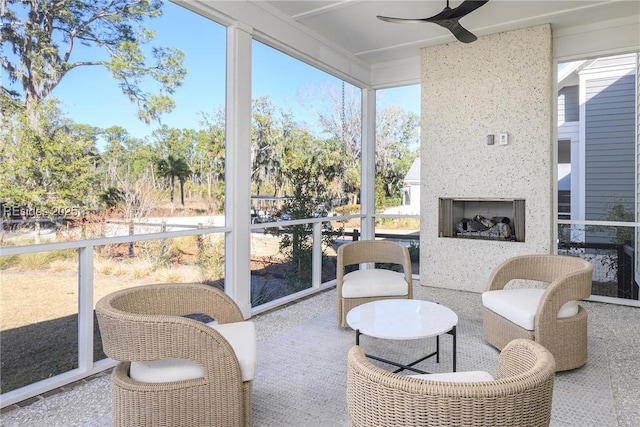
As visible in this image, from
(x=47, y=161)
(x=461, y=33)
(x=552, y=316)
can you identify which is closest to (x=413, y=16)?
(x=461, y=33)

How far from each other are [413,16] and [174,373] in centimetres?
394

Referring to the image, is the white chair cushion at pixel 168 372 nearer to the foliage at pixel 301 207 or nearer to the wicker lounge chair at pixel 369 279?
the wicker lounge chair at pixel 369 279

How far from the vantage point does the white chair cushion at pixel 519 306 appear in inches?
104

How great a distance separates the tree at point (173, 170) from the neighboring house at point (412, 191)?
3.24m

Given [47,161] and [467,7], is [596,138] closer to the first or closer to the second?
[467,7]

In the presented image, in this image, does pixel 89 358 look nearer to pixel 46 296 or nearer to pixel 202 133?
pixel 46 296

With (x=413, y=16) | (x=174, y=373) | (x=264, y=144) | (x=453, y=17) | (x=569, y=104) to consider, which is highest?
(x=413, y=16)

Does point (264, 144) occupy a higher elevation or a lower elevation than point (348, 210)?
higher

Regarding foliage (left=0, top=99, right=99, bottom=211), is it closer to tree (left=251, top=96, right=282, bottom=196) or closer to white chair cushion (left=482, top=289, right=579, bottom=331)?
tree (left=251, top=96, right=282, bottom=196)

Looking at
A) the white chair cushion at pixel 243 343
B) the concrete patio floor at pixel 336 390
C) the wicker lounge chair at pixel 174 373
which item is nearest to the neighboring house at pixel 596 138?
the concrete patio floor at pixel 336 390

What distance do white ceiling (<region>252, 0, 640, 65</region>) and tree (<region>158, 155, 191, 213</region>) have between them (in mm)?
1739

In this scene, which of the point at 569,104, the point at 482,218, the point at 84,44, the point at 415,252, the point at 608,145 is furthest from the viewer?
the point at 415,252

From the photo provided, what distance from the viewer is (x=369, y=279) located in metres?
3.50

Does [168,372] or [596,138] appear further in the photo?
[596,138]
